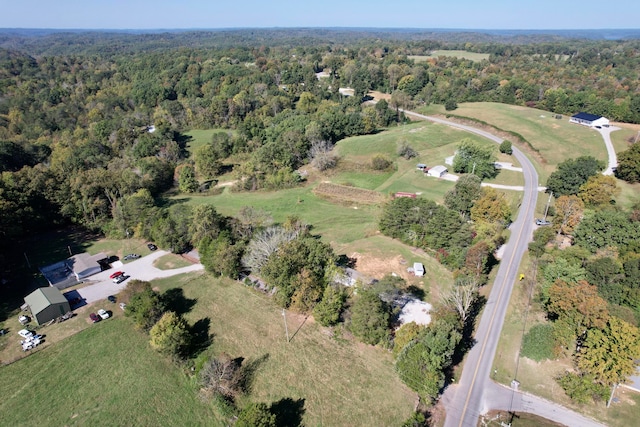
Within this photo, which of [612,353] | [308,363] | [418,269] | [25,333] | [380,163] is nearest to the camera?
[612,353]

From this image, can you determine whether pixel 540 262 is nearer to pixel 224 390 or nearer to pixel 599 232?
pixel 599 232

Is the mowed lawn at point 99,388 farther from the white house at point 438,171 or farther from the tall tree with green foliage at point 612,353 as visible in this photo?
the white house at point 438,171

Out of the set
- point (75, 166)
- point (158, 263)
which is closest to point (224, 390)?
point (158, 263)

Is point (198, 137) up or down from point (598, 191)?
down

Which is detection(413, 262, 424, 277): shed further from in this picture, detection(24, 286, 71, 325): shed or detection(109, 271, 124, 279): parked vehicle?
detection(24, 286, 71, 325): shed

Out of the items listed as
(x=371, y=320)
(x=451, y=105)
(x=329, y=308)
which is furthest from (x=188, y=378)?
(x=451, y=105)

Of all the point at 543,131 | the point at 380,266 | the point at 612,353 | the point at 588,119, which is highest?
the point at 588,119

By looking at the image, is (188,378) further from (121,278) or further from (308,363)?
(121,278)
